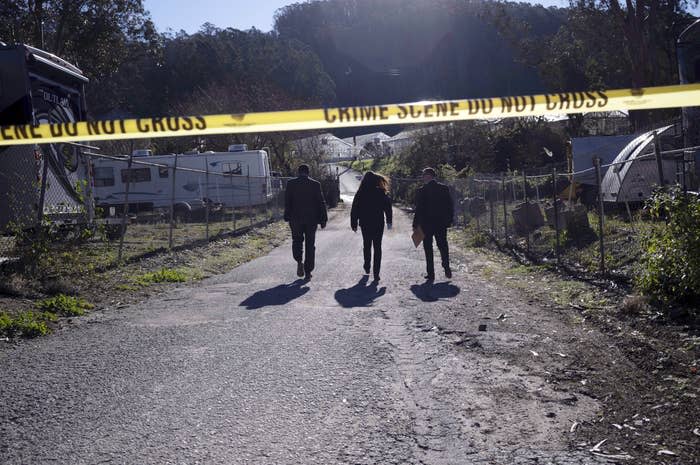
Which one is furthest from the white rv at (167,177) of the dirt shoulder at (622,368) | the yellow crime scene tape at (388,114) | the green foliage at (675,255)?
the yellow crime scene tape at (388,114)

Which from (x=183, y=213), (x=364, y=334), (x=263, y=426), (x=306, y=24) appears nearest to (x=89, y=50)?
(x=183, y=213)

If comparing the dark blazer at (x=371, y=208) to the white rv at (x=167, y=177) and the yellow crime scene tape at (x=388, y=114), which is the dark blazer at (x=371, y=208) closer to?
the yellow crime scene tape at (x=388, y=114)

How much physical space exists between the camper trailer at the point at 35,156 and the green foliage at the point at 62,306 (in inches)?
55.3

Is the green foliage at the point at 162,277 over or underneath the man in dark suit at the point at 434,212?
underneath

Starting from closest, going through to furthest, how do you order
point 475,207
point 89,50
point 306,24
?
point 475,207 < point 89,50 < point 306,24

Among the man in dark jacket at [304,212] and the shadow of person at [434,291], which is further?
the man in dark jacket at [304,212]

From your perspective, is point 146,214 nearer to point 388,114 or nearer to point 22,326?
point 22,326

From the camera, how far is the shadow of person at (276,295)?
30.3ft

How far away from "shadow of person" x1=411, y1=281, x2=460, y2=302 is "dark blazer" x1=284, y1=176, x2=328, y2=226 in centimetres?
208

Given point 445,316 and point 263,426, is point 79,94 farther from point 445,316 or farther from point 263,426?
point 263,426

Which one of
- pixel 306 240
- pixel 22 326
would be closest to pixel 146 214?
pixel 306 240

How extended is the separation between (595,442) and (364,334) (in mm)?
3190

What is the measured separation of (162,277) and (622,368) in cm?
793

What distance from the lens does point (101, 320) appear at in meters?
8.41
